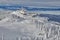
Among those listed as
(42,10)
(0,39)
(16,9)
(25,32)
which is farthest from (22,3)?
(0,39)

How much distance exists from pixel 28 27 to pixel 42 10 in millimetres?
333

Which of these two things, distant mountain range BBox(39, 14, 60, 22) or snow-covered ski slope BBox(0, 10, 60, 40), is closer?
snow-covered ski slope BBox(0, 10, 60, 40)

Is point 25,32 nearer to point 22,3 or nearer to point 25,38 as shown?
point 25,38

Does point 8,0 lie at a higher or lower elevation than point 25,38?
higher

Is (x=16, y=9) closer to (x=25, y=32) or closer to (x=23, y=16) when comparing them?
(x=23, y=16)

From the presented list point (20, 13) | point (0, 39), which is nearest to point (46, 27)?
point (20, 13)

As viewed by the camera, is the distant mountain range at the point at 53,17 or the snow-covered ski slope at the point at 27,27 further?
the distant mountain range at the point at 53,17

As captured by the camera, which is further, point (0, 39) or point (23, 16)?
point (23, 16)

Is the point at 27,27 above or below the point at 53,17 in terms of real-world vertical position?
below

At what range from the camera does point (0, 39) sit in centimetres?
175

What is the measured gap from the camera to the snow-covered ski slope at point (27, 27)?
178 cm

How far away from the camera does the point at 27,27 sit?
185 centimetres

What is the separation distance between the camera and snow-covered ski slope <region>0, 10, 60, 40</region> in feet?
5.84


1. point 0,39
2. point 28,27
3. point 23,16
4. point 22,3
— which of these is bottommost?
point 0,39
